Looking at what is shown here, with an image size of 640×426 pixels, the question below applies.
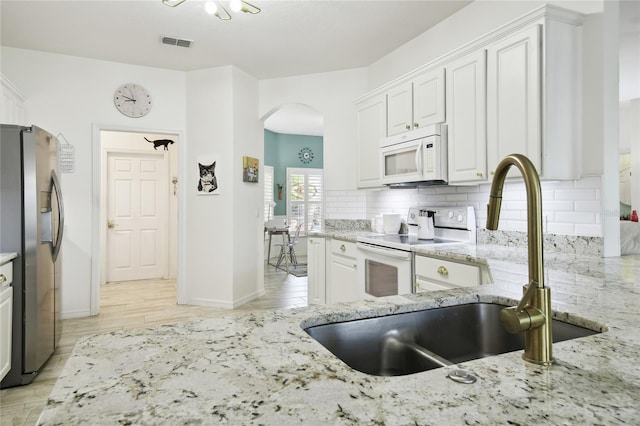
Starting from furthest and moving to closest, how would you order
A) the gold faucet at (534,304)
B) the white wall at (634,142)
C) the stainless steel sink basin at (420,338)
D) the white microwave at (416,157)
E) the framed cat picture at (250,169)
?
the white wall at (634,142) → the framed cat picture at (250,169) → the white microwave at (416,157) → the stainless steel sink basin at (420,338) → the gold faucet at (534,304)

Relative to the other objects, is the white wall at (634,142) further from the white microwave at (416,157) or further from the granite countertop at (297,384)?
the granite countertop at (297,384)

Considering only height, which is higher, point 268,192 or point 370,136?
point 370,136

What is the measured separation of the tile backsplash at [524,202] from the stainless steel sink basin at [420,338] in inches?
58.7

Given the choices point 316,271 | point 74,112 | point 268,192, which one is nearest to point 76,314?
point 74,112

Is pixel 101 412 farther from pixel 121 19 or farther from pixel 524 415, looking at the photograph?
pixel 121 19

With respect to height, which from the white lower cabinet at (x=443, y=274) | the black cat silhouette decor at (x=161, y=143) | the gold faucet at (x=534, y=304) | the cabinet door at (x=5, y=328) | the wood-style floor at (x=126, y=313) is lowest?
the wood-style floor at (x=126, y=313)

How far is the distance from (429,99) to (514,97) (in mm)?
758

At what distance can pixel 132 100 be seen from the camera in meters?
4.20

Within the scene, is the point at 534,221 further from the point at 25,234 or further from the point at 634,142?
the point at 634,142

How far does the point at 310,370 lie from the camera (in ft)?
2.07

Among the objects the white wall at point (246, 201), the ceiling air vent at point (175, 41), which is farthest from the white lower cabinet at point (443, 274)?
the ceiling air vent at point (175, 41)

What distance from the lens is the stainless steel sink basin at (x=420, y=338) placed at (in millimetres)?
945

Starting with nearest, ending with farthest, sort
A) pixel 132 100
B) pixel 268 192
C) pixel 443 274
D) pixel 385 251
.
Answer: pixel 443 274 → pixel 385 251 → pixel 132 100 → pixel 268 192

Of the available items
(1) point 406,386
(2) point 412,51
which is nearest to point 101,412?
(1) point 406,386
